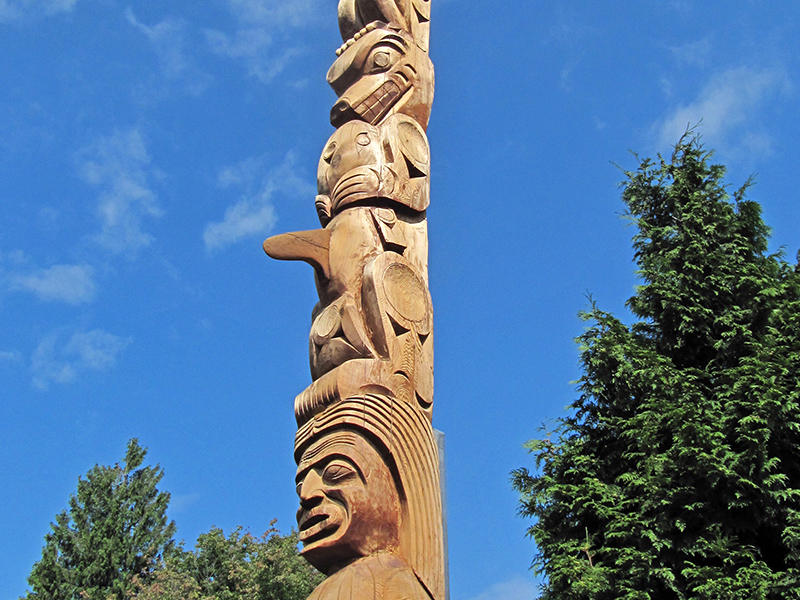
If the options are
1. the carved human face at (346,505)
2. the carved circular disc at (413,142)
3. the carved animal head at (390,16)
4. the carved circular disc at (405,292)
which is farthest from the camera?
the carved animal head at (390,16)

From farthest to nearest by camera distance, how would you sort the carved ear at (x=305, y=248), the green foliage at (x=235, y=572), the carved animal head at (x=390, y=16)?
1. the green foliage at (x=235, y=572)
2. the carved animal head at (x=390, y=16)
3. the carved ear at (x=305, y=248)

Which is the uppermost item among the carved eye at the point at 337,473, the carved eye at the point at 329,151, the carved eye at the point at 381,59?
the carved eye at the point at 381,59

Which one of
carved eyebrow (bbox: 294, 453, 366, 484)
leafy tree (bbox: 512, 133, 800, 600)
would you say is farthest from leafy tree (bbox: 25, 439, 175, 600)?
carved eyebrow (bbox: 294, 453, 366, 484)

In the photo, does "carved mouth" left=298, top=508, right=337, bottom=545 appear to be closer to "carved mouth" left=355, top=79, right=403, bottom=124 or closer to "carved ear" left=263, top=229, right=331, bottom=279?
"carved ear" left=263, top=229, right=331, bottom=279

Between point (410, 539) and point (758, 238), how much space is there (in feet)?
27.1

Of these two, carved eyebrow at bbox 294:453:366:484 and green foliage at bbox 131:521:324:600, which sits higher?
green foliage at bbox 131:521:324:600

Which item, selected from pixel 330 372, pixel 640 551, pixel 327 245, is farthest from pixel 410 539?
pixel 640 551

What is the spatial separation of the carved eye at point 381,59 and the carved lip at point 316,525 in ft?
13.3

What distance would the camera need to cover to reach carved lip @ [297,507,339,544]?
4.71m

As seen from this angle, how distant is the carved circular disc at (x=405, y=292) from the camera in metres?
5.55

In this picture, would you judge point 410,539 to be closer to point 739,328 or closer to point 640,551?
point 640,551

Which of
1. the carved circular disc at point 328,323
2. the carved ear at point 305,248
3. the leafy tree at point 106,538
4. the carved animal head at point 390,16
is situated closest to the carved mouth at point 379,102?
the carved animal head at point 390,16

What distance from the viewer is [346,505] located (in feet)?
15.5

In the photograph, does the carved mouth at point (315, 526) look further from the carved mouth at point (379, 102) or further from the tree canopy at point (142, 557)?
the tree canopy at point (142, 557)
